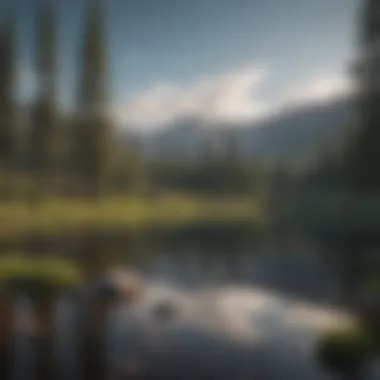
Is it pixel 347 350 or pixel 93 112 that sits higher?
pixel 93 112

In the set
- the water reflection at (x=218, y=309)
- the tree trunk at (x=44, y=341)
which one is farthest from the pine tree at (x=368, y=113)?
the tree trunk at (x=44, y=341)

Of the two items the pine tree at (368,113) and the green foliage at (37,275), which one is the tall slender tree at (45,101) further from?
the pine tree at (368,113)

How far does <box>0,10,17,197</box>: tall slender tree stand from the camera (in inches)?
45.2

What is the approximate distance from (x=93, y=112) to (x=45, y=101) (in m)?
0.15

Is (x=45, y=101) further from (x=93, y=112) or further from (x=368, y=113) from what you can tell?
(x=368, y=113)

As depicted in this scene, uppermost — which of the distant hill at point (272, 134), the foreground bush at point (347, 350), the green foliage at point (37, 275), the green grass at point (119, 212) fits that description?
the distant hill at point (272, 134)

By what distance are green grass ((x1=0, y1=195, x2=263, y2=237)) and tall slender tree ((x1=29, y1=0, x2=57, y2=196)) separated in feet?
0.32

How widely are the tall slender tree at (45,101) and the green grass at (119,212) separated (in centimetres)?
10

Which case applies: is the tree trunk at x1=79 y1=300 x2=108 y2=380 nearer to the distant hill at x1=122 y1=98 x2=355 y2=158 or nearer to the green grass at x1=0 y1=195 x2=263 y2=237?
the green grass at x1=0 y1=195 x2=263 y2=237

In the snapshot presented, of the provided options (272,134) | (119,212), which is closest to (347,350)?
(272,134)

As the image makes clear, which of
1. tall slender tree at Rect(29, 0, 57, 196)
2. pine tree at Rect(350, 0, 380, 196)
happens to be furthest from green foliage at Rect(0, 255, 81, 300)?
pine tree at Rect(350, 0, 380, 196)

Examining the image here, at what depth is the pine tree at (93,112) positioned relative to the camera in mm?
1149

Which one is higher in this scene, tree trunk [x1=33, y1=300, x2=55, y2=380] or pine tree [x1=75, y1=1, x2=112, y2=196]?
pine tree [x1=75, y1=1, x2=112, y2=196]

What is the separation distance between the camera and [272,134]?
1161mm
